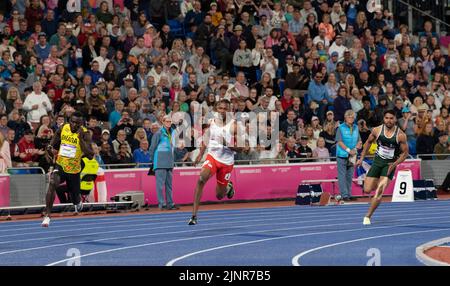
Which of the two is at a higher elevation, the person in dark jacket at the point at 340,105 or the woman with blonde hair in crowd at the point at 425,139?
the person in dark jacket at the point at 340,105

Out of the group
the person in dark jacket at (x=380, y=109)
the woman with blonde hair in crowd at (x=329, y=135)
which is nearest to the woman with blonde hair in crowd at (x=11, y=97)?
the woman with blonde hair in crowd at (x=329, y=135)

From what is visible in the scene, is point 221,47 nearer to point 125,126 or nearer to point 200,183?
point 125,126

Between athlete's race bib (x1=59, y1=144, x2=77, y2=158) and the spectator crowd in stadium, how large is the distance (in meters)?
3.53

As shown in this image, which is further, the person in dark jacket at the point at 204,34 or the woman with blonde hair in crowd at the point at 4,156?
the person in dark jacket at the point at 204,34

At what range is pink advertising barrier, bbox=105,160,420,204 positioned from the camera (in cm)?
2727

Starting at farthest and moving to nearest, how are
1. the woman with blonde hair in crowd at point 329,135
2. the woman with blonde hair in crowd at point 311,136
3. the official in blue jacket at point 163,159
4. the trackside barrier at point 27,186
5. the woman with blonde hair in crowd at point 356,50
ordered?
the woman with blonde hair in crowd at point 356,50
the woman with blonde hair in crowd at point 329,135
the woman with blonde hair in crowd at point 311,136
the official in blue jacket at point 163,159
the trackside barrier at point 27,186

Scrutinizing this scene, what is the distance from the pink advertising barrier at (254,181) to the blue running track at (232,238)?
2.72 metres

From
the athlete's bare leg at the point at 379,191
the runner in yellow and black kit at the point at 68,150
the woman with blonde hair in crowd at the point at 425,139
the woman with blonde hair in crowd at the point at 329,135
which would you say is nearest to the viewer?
the athlete's bare leg at the point at 379,191

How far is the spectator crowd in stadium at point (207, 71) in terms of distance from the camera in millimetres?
26516

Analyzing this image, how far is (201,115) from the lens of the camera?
92.6ft

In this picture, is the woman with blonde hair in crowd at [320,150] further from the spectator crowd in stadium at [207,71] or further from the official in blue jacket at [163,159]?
the official in blue jacket at [163,159]

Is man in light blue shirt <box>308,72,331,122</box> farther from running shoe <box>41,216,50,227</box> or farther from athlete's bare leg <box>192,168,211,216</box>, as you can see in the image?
running shoe <box>41,216,50,227</box>

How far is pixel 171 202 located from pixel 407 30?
1402cm
